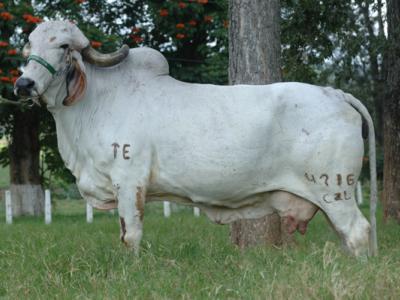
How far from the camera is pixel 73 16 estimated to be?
14.1m

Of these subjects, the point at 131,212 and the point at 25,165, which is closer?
the point at 131,212

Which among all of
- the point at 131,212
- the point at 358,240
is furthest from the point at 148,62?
the point at 358,240

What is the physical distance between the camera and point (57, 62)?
18.1 feet

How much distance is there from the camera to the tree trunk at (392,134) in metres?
11.2

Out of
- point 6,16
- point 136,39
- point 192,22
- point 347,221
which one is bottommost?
point 347,221

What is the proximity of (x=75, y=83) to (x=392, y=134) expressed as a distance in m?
7.06

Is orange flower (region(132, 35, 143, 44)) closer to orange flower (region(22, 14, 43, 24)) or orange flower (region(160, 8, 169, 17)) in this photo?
orange flower (region(160, 8, 169, 17))

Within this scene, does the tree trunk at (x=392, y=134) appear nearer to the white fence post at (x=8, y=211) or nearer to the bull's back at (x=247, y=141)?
the bull's back at (x=247, y=141)

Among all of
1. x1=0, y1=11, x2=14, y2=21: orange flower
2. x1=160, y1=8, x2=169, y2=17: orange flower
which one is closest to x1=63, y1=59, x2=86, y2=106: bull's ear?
x1=0, y1=11, x2=14, y2=21: orange flower

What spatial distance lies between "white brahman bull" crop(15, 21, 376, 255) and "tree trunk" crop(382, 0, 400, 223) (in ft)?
19.4

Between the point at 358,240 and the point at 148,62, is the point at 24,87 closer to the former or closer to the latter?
the point at 148,62

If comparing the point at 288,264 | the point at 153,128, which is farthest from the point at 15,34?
the point at 288,264

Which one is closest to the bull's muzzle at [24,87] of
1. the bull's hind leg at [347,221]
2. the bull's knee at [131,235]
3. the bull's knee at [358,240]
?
the bull's knee at [131,235]

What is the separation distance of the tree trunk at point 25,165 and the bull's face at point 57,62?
9443 mm
